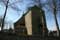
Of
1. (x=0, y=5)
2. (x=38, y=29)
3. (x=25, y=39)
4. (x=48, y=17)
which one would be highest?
(x=0, y=5)

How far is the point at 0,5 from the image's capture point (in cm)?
872

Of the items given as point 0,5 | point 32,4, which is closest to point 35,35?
point 32,4

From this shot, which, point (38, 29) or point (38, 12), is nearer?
point (38, 29)

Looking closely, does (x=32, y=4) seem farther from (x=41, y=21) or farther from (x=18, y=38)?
(x=18, y=38)

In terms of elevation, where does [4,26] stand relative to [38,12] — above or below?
below

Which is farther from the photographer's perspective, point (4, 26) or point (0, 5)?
point (0, 5)

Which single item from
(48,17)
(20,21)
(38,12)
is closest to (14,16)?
(20,21)

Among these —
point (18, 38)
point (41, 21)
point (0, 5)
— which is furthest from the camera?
point (0, 5)

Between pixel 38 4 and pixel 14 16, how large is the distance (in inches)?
67.6

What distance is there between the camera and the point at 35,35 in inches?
304

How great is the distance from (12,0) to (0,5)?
2.51 ft

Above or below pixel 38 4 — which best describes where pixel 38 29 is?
below

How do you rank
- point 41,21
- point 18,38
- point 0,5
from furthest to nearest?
1. point 0,5
2. point 41,21
3. point 18,38

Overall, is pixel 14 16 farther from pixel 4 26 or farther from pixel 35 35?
pixel 35 35
